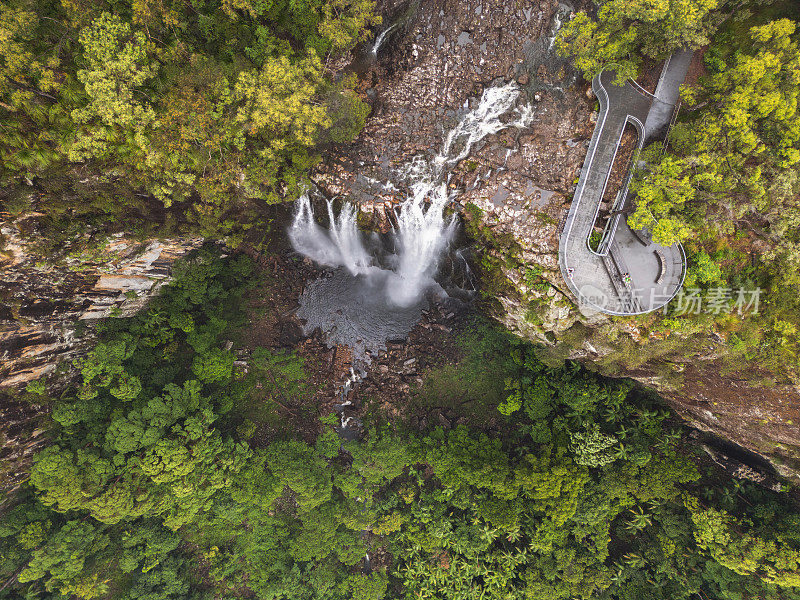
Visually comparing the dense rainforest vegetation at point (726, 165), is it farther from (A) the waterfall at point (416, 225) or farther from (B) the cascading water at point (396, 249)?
(B) the cascading water at point (396, 249)

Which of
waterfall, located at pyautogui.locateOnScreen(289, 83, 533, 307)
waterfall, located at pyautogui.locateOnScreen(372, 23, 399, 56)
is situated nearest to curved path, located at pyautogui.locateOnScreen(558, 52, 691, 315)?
waterfall, located at pyautogui.locateOnScreen(289, 83, 533, 307)

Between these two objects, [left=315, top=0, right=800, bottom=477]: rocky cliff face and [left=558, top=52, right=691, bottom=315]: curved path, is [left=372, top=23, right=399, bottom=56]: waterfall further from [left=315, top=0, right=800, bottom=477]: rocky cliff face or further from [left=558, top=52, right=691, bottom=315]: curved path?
[left=558, top=52, right=691, bottom=315]: curved path

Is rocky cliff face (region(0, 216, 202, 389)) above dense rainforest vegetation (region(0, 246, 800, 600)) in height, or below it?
above

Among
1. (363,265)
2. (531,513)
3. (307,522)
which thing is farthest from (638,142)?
(307,522)

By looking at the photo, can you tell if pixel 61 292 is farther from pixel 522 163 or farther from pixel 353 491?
pixel 522 163

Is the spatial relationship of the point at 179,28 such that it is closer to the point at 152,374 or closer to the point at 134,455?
the point at 152,374

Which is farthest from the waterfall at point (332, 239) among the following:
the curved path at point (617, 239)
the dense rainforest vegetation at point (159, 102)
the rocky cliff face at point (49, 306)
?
the curved path at point (617, 239)
